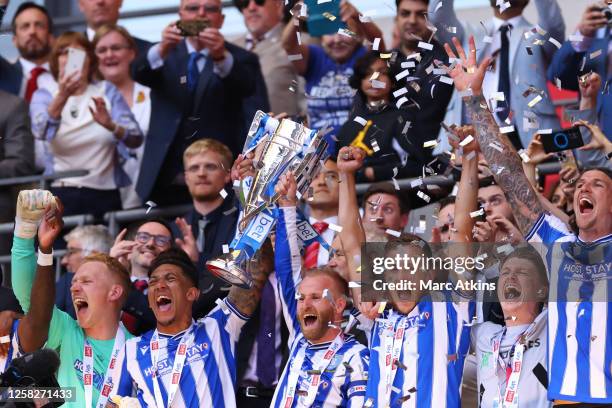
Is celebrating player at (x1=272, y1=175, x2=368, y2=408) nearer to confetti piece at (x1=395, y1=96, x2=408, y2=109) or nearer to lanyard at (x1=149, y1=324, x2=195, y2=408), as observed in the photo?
lanyard at (x1=149, y1=324, x2=195, y2=408)

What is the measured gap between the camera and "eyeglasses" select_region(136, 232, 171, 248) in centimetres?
962

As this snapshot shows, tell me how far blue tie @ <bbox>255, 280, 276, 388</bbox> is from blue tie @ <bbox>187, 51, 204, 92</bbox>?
2.34m

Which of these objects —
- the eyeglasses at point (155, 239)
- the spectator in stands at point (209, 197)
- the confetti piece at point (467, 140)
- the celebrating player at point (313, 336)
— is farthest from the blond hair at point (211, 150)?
the confetti piece at point (467, 140)

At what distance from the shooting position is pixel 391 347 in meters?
8.18

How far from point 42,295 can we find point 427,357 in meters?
2.19

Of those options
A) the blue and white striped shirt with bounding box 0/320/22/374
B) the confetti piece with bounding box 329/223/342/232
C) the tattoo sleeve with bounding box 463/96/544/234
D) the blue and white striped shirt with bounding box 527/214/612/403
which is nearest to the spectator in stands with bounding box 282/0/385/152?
the confetti piece with bounding box 329/223/342/232

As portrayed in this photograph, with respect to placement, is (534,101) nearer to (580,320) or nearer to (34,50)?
(580,320)

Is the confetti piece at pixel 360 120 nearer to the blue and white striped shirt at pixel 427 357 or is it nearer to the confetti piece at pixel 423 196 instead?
the confetti piece at pixel 423 196

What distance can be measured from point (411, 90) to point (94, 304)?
8.18 feet

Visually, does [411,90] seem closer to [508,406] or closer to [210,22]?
[210,22]

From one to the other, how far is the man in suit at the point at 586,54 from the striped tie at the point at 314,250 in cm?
177

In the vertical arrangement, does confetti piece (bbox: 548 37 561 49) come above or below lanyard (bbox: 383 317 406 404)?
above

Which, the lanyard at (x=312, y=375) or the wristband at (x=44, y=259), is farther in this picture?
the wristband at (x=44, y=259)

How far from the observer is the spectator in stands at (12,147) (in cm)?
1118
